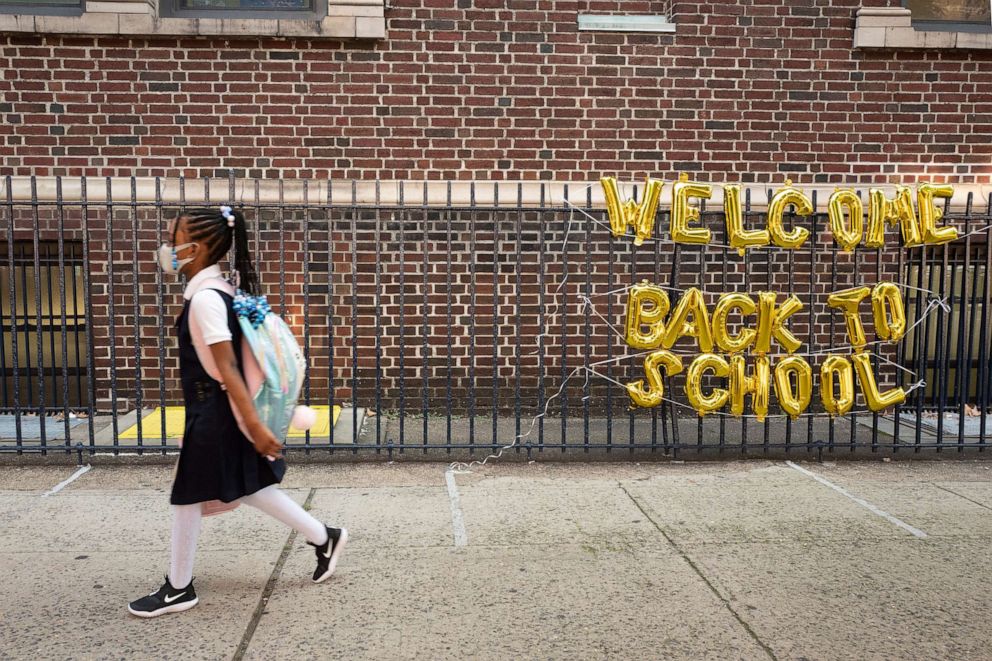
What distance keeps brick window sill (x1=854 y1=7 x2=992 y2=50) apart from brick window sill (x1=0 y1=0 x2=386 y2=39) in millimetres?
4486

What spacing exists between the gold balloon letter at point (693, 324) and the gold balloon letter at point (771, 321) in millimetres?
382

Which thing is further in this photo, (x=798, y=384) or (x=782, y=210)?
(x=798, y=384)

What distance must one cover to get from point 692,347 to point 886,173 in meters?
2.51

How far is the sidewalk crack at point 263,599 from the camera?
3008mm

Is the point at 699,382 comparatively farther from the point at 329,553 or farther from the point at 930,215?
the point at 329,553

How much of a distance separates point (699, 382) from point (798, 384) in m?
0.81

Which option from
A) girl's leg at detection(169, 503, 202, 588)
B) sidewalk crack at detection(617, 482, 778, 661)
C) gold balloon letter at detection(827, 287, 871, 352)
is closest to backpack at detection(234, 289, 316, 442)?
girl's leg at detection(169, 503, 202, 588)

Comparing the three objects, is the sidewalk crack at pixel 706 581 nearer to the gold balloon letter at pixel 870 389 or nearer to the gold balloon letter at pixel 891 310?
the gold balloon letter at pixel 870 389

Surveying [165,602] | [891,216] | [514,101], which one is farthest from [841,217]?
[165,602]

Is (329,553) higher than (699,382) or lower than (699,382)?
lower

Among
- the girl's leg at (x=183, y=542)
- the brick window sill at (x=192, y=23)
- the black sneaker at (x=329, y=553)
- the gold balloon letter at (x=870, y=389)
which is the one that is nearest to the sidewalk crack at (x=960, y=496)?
the gold balloon letter at (x=870, y=389)

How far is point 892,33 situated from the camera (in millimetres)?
7246

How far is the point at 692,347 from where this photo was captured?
24.6 ft

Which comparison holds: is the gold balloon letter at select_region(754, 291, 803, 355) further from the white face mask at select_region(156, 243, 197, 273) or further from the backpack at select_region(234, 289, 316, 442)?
the white face mask at select_region(156, 243, 197, 273)
